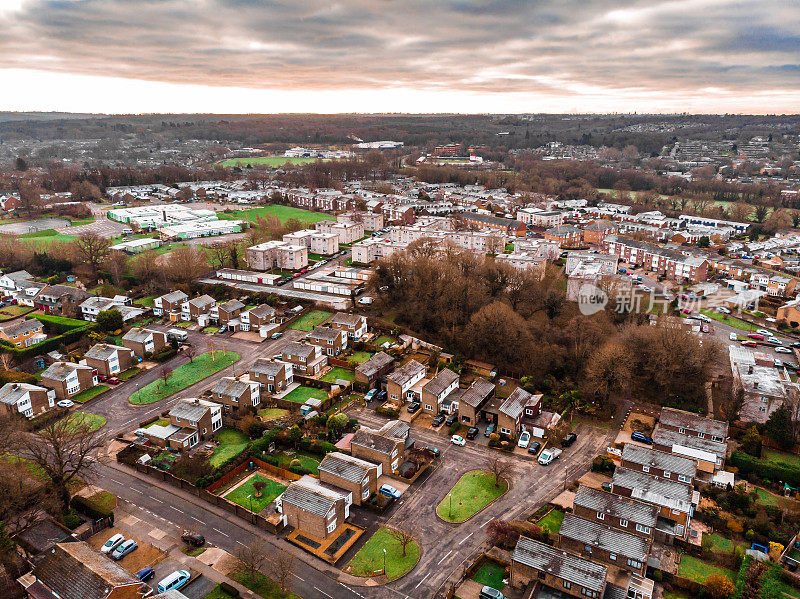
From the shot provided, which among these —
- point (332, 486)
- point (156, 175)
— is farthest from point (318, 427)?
point (156, 175)

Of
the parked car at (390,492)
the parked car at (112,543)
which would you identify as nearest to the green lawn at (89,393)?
the parked car at (112,543)

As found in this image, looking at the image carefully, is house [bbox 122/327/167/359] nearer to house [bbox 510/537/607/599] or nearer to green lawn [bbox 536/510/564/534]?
green lawn [bbox 536/510/564/534]

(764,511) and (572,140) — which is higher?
(572,140)

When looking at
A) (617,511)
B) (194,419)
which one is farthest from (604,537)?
(194,419)

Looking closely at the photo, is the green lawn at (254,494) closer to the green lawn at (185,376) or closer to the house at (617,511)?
the green lawn at (185,376)

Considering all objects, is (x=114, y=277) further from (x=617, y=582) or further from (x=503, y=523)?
(x=617, y=582)

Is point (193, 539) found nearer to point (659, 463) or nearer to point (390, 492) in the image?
point (390, 492)

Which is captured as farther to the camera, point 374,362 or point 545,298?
point 545,298
